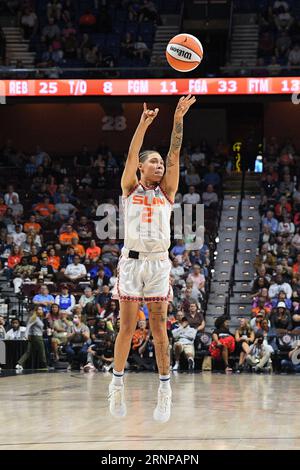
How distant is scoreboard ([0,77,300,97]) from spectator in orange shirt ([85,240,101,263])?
4956 millimetres

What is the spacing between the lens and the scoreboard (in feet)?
82.6

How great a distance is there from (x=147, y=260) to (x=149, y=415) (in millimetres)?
2666

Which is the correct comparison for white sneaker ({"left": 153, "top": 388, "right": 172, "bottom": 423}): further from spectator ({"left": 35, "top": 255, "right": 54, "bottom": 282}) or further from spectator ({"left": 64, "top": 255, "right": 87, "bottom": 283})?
spectator ({"left": 64, "top": 255, "right": 87, "bottom": 283})

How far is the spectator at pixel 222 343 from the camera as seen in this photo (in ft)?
62.4

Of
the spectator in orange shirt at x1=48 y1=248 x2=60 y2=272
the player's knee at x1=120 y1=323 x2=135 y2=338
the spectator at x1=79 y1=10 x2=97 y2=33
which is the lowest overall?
the player's knee at x1=120 y1=323 x2=135 y2=338

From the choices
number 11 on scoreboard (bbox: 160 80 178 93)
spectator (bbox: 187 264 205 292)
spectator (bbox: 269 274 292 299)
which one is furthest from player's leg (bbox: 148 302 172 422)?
number 11 on scoreboard (bbox: 160 80 178 93)

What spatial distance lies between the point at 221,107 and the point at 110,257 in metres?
10.3

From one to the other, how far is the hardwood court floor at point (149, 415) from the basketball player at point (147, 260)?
1.82 ft

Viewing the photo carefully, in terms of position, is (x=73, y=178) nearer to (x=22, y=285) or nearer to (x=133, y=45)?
(x=133, y=45)

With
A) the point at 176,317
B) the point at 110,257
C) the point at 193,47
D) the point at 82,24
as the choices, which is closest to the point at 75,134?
the point at 82,24

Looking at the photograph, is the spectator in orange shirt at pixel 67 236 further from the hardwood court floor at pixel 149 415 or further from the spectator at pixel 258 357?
the hardwood court floor at pixel 149 415

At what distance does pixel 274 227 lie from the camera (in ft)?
77.6

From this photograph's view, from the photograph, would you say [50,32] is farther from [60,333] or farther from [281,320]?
[281,320]

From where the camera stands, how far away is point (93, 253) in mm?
22844
